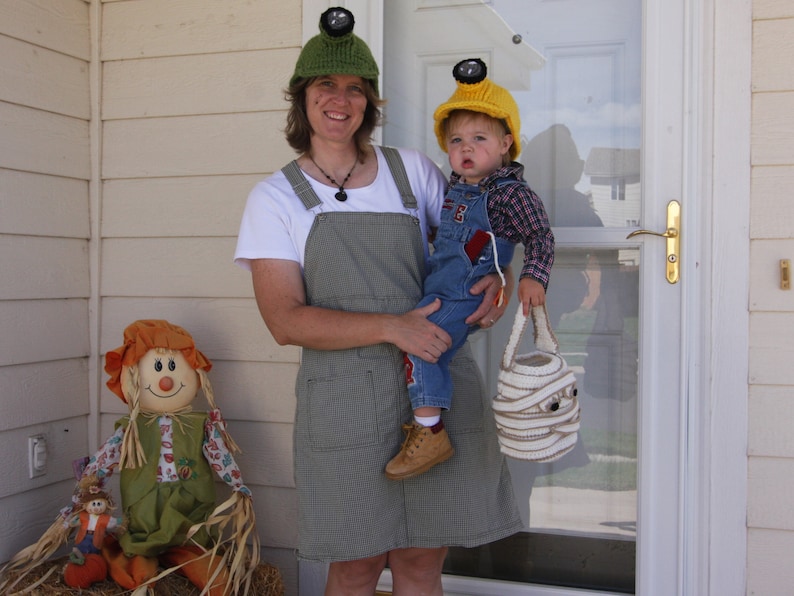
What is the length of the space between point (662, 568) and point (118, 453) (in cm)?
158

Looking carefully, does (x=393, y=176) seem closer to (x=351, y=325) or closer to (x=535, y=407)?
(x=351, y=325)

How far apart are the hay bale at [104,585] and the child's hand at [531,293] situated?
121 centimetres

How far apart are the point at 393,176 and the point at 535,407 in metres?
0.65

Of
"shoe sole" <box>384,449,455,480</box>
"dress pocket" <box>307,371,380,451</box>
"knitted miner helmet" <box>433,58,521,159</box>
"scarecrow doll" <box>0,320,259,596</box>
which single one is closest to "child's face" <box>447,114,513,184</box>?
"knitted miner helmet" <box>433,58,521,159</box>

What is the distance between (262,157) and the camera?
2662 mm

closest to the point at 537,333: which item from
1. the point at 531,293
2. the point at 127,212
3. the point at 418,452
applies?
the point at 531,293

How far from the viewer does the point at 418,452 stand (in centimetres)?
184

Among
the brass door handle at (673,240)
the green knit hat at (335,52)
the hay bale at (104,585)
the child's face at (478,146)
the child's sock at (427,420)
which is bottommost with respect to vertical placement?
the hay bale at (104,585)

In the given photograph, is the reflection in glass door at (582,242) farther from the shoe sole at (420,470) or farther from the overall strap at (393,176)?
the shoe sole at (420,470)

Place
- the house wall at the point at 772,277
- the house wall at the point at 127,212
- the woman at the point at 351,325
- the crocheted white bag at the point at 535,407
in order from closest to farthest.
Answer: the crocheted white bag at the point at 535,407 → the woman at the point at 351,325 → the house wall at the point at 772,277 → the house wall at the point at 127,212

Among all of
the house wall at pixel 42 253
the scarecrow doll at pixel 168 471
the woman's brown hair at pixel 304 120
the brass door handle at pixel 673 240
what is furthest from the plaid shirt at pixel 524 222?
the house wall at pixel 42 253

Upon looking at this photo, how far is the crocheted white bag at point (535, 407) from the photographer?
179cm

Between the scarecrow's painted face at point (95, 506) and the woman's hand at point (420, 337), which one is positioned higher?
the woman's hand at point (420, 337)

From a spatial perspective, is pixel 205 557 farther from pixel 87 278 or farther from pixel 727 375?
Answer: pixel 727 375
